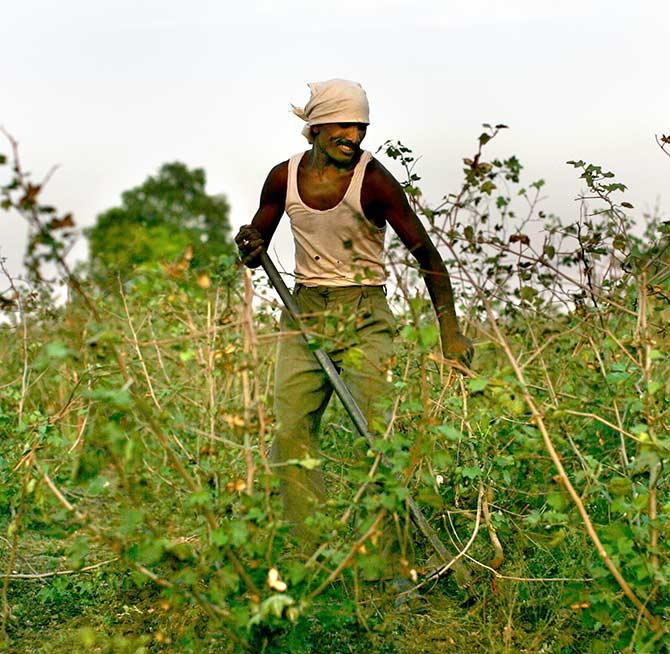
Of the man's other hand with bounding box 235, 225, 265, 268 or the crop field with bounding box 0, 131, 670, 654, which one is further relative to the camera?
the man's other hand with bounding box 235, 225, 265, 268

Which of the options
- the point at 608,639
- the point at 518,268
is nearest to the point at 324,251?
the point at 518,268

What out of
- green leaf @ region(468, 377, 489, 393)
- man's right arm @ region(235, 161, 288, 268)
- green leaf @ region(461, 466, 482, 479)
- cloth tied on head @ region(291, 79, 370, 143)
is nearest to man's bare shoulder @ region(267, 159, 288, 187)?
man's right arm @ region(235, 161, 288, 268)

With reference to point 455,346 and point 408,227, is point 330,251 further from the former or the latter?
point 455,346

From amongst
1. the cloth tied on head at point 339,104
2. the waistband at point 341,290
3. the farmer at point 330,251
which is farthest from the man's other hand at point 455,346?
the cloth tied on head at point 339,104

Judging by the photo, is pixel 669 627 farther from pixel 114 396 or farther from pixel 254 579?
pixel 114 396

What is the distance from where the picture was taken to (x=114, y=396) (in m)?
2.49

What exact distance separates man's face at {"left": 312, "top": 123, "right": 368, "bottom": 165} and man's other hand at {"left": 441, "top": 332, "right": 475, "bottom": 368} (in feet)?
2.43

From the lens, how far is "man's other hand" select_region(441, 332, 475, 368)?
3.88 m

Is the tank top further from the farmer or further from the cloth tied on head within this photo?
the cloth tied on head

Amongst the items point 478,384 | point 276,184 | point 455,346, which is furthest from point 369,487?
point 276,184

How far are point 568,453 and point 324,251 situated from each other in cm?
141

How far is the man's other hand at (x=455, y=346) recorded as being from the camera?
3885 mm

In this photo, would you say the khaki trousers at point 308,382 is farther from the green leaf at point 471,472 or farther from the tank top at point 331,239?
the green leaf at point 471,472

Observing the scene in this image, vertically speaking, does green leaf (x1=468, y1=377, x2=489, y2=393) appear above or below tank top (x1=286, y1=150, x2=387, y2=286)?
below
